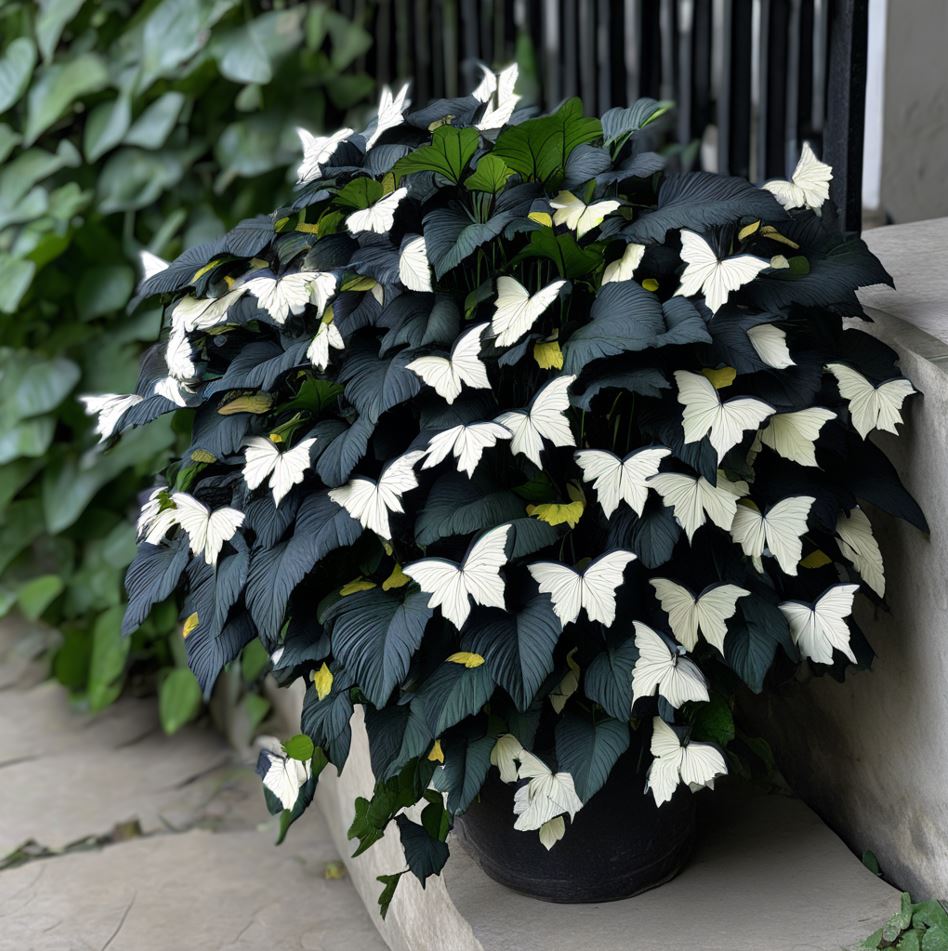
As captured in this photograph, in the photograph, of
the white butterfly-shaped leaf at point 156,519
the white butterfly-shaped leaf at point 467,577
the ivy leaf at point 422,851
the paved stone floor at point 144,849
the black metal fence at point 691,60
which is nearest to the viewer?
the white butterfly-shaped leaf at point 467,577

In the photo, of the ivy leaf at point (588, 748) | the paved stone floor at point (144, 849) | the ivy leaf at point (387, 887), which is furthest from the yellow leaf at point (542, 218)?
the paved stone floor at point (144, 849)

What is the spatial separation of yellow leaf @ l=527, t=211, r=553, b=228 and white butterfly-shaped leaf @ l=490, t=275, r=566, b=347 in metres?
0.08

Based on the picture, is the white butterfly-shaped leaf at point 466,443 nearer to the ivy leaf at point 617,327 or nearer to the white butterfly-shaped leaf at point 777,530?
the ivy leaf at point 617,327

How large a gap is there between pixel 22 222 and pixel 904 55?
2.07 meters

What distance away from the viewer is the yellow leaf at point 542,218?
148cm

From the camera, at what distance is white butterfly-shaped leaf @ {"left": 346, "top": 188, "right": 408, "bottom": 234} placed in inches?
58.5

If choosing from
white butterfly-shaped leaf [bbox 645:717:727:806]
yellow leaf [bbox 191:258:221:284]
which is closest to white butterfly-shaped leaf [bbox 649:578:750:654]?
white butterfly-shaped leaf [bbox 645:717:727:806]

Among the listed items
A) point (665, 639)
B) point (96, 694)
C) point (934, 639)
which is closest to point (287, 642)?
point (665, 639)

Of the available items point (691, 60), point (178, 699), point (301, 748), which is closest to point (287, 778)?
point (301, 748)

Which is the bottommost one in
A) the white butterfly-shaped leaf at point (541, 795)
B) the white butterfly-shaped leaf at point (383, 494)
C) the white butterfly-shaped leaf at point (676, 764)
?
the white butterfly-shaped leaf at point (541, 795)

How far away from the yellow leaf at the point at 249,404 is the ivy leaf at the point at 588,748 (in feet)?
1.83

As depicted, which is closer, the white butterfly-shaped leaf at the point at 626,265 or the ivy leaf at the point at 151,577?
the white butterfly-shaped leaf at the point at 626,265

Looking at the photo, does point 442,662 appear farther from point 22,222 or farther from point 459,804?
point 22,222

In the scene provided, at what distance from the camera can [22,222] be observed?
2967 millimetres
